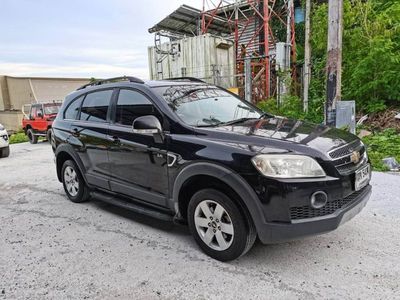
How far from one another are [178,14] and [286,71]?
7.16 m

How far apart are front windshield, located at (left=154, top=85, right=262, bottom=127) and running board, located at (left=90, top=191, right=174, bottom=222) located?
982mm

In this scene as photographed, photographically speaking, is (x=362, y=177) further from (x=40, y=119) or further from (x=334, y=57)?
(x=40, y=119)

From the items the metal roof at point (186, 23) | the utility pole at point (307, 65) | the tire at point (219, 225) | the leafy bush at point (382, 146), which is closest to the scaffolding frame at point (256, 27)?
the metal roof at point (186, 23)

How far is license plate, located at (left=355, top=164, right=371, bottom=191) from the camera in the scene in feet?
9.35

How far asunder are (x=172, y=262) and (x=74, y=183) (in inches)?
95.0

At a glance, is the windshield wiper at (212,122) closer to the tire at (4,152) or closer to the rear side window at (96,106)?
the rear side window at (96,106)

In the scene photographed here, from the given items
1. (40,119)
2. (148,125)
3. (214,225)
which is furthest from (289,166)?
(40,119)

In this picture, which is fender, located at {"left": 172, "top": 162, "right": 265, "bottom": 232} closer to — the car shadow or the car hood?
the car hood

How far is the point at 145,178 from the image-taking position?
352cm

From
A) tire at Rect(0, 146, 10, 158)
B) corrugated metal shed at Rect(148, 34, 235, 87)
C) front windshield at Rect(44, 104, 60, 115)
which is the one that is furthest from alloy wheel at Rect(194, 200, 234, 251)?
front windshield at Rect(44, 104, 60, 115)

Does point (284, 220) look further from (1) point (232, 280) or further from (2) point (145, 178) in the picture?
(2) point (145, 178)

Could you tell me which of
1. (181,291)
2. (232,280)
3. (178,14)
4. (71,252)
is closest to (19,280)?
(71,252)

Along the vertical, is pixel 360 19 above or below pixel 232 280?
above

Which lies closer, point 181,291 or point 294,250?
point 181,291
